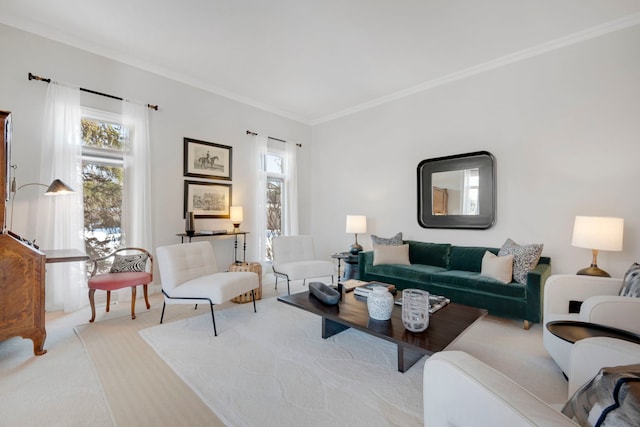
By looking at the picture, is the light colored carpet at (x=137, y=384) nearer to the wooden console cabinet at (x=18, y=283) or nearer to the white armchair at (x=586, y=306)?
Result: the wooden console cabinet at (x=18, y=283)

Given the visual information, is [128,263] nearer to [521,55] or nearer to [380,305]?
[380,305]

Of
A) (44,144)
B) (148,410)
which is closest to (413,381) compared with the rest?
(148,410)

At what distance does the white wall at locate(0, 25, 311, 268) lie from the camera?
3.03m

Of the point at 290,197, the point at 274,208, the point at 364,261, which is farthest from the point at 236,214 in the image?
the point at 364,261

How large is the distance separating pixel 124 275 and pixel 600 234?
4819mm

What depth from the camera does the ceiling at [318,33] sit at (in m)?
2.74

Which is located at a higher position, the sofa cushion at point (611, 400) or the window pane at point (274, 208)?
the window pane at point (274, 208)

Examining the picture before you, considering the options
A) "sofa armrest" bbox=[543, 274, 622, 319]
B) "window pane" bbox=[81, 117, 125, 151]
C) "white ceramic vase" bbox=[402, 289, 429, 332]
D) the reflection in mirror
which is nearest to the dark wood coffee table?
"white ceramic vase" bbox=[402, 289, 429, 332]

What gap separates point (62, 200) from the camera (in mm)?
3178

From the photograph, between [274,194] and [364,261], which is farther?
[274,194]

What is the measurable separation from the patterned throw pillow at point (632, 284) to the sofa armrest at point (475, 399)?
5.93ft

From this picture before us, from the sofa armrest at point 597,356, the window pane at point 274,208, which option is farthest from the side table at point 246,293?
the sofa armrest at point 597,356

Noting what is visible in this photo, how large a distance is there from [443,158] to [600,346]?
3249 millimetres

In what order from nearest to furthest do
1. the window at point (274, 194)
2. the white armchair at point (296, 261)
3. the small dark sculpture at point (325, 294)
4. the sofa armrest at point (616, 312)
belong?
the sofa armrest at point (616, 312) → the small dark sculpture at point (325, 294) → the white armchair at point (296, 261) → the window at point (274, 194)
